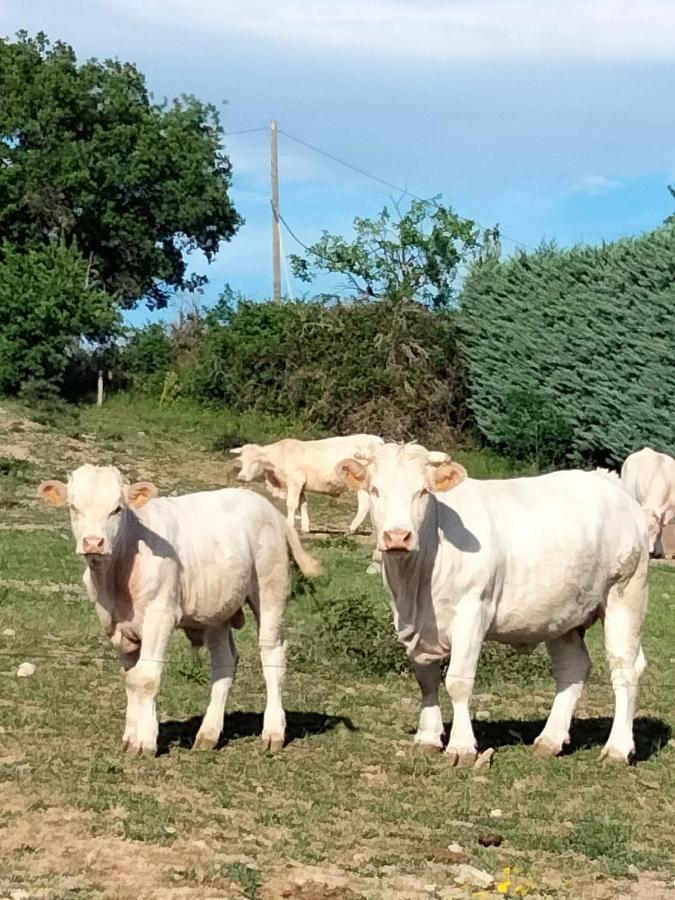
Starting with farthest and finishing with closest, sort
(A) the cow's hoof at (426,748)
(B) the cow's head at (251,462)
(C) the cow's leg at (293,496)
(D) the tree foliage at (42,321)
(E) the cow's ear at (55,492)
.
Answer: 1. (D) the tree foliage at (42,321)
2. (B) the cow's head at (251,462)
3. (C) the cow's leg at (293,496)
4. (A) the cow's hoof at (426,748)
5. (E) the cow's ear at (55,492)

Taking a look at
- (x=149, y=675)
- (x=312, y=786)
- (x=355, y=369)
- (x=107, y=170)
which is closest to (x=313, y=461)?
(x=355, y=369)

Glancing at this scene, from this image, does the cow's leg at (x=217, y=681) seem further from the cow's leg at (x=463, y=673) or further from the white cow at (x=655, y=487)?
the white cow at (x=655, y=487)

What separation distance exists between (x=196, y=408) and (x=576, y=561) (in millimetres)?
28410

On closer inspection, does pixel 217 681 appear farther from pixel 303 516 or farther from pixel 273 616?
pixel 303 516

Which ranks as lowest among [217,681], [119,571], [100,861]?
[217,681]

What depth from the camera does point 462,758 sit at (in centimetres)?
916

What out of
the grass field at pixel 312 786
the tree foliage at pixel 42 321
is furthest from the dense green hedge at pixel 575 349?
the grass field at pixel 312 786

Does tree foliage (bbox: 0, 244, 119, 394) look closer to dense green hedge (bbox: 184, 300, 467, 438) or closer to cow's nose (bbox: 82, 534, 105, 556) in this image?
dense green hedge (bbox: 184, 300, 467, 438)

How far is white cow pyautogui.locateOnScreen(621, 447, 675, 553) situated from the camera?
22.5 meters

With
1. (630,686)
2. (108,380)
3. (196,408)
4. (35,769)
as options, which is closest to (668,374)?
(196,408)

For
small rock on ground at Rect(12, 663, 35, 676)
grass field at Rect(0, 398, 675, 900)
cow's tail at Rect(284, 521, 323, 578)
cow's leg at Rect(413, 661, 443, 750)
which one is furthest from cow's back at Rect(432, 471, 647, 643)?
small rock on ground at Rect(12, 663, 35, 676)

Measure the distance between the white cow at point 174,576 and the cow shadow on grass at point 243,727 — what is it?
0.26 metres

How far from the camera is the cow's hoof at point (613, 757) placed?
962cm

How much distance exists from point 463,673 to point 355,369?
25.8 m
